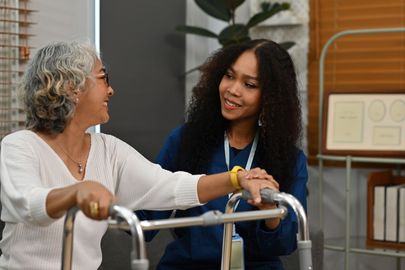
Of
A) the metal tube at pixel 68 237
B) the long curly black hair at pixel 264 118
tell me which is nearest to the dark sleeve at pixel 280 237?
the long curly black hair at pixel 264 118

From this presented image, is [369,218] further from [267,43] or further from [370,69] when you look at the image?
[267,43]

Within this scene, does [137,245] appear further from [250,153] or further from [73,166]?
[250,153]

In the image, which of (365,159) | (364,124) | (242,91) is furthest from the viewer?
(364,124)

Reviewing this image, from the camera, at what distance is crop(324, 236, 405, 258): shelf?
12.0 feet

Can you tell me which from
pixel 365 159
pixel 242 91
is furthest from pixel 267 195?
pixel 365 159

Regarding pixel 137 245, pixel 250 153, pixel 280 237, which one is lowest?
pixel 280 237

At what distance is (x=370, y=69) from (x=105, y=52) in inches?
52.2

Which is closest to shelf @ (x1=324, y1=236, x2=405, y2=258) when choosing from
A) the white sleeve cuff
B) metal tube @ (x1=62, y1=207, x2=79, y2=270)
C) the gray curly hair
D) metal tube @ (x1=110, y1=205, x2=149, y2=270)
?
the white sleeve cuff

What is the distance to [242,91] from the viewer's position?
8.28ft

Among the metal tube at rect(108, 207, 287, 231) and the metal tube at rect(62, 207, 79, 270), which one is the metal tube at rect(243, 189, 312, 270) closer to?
the metal tube at rect(108, 207, 287, 231)

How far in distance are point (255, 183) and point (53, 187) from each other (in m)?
0.51

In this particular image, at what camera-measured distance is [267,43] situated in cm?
263

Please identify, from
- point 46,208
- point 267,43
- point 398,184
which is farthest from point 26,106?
point 398,184

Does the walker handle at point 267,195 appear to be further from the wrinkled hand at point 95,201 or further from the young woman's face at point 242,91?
the young woman's face at point 242,91
